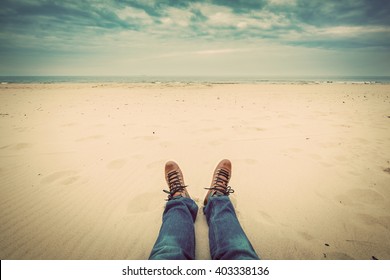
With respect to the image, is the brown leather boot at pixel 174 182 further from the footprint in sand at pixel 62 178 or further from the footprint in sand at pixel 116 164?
the footprint in sand at pixel 62 178

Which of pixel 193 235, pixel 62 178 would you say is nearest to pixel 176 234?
pixel 193 235

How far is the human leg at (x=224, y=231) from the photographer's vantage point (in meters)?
1.45

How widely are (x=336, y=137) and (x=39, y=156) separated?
5.20 m

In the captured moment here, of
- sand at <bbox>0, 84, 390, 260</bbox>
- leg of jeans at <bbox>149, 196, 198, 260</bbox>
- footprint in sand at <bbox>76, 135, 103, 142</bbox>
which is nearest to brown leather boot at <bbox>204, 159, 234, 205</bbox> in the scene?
sand at <bbox>0, 84, 390, 260</bbox>

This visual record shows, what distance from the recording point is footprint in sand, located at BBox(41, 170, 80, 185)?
2.60 meters

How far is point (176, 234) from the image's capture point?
159cm

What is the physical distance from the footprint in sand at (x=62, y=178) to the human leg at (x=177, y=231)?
140cm

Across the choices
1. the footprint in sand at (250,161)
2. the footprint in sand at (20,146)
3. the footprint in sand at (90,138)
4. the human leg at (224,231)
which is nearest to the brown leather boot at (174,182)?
the human leg at (224,231)

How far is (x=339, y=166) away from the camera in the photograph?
290 centimetres

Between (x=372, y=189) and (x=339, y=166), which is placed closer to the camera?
(x=372, y=189)

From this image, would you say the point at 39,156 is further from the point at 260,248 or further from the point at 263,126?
the point at 263,126

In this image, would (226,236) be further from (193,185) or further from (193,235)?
(193,185)

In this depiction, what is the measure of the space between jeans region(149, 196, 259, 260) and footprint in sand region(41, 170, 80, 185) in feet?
4.95

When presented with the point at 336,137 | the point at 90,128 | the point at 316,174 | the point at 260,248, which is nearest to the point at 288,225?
the point at 260,248
